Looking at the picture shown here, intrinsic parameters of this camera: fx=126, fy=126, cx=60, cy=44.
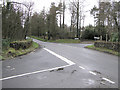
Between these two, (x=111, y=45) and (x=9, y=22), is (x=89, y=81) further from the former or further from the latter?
(x=9, y=22)

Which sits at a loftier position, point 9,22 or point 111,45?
point 9,22

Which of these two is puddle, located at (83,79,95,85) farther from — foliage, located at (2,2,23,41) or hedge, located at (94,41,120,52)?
foliage, located at (2,2,23,41)

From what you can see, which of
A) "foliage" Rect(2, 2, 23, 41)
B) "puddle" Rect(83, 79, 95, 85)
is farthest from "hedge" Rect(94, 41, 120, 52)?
"foliage" Rect(2, 2, 23, 41)

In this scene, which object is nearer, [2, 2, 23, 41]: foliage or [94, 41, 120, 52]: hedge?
[94, 41, 120, 52]: hedge

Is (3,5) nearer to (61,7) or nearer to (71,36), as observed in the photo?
(71,36)

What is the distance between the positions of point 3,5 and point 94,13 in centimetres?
4014

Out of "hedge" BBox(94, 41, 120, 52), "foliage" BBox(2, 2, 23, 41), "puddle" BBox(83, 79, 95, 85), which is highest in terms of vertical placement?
"foliage" BBox(2, 2, 23, 41)

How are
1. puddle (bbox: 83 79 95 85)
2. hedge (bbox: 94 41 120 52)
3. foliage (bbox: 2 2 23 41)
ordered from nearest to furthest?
puddle (bbox: 83 79 95 85), hedge (bbox: 94 41 120 52), foliage (bbox: 2 2 23 41)

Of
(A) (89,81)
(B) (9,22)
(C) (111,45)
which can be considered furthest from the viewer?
(C) (111,45)

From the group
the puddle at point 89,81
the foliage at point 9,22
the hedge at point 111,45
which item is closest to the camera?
the puddle at point 89,81

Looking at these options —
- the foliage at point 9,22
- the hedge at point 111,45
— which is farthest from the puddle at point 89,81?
the foliage at point 9,22

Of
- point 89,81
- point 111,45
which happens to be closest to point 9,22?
point 111,45

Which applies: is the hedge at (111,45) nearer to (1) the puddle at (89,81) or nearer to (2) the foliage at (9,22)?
(1) the puddle at (89,81)

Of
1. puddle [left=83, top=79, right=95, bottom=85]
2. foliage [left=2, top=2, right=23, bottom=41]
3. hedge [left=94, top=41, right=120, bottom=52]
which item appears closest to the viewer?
puddle [left=83, top=79, right=95, bottom=85]
